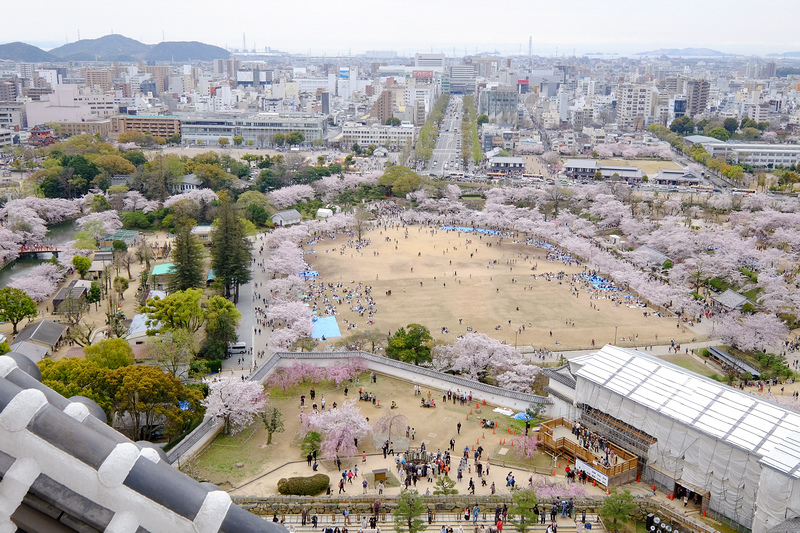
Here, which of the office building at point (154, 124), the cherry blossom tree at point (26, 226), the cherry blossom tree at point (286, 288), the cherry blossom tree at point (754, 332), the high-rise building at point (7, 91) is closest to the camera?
the cherry blossom tree at point (754, 332)

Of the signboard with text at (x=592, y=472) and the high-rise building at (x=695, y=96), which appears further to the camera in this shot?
the high-rise building at (x=695, y=96)

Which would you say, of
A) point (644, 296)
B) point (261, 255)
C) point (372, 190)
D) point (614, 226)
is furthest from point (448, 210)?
point (644, 296)

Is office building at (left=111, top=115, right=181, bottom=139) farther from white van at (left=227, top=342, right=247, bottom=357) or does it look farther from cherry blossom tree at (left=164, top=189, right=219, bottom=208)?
white van at (left=227, top=342, right=247, bottom=357)

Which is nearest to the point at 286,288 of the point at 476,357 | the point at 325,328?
the point at 325,328

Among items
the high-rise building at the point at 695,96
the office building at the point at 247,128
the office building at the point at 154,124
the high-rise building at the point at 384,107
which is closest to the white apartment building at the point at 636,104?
Result: the high-rise building at the point at 695,96

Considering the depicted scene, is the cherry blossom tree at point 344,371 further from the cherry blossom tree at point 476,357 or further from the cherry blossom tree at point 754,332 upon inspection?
the cherry blossom tree at point 754,332

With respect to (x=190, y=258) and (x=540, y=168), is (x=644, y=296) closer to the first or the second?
(x=190, y=258)
